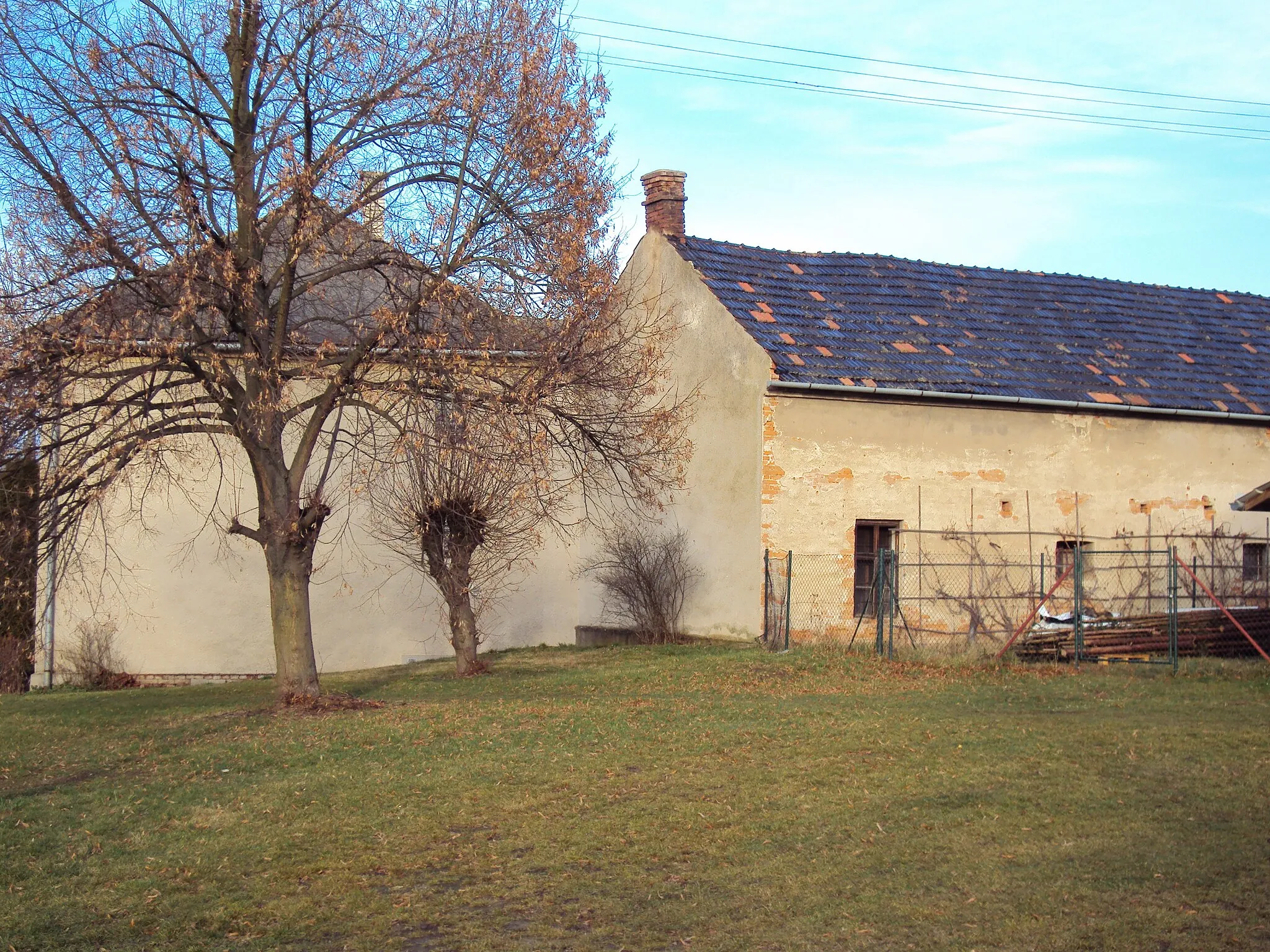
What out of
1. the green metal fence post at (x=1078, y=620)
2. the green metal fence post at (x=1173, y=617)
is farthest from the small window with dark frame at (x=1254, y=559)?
the green metal fence post at (x=1078, y=620)

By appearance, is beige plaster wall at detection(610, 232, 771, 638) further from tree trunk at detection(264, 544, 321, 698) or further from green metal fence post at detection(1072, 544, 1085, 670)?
tree trunk at detection(264, 544, 321, 698)

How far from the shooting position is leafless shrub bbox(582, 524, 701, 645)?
21.1 meters

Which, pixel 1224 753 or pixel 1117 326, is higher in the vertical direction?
pixel 1117 326

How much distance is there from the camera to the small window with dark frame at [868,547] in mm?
19562

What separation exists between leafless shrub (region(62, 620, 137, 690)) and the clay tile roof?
39.5 ft

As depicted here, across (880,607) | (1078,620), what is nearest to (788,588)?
(880,607)

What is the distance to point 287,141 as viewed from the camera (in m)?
11.6

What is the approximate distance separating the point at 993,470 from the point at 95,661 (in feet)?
50.9

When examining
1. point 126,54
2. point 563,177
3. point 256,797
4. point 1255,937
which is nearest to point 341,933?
point 256,797

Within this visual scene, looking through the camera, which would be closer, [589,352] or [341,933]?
[341,933]

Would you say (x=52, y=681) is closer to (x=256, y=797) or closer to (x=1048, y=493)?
(x=256, y=797)

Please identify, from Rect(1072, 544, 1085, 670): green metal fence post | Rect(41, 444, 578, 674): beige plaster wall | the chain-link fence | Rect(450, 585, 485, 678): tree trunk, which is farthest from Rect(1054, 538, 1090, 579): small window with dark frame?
Rect(41, 444, 578, 674): beige plaster wall

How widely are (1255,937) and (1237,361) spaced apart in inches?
A: 799

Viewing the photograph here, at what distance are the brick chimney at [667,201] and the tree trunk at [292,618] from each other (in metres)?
11.2
